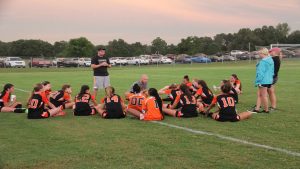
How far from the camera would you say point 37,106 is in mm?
11047

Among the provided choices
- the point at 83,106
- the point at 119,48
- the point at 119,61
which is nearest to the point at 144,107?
the point at 83,106

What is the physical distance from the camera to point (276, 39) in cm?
12069

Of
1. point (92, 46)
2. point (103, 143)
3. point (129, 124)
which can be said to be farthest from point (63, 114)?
point (92, 46)

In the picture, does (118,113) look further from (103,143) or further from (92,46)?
(92,46)

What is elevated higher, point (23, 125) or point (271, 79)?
point (271, 79)

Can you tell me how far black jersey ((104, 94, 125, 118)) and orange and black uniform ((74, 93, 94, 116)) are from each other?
0.86 meters

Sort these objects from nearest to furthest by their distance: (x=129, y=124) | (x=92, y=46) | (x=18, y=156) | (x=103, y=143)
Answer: (x=18, y=156), (x=103, y=143), (x=129, y=124), (x=92, y=46)

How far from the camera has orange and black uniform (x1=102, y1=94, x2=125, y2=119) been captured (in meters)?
10.9

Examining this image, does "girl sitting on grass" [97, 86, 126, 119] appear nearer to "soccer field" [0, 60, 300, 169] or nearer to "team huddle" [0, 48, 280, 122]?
"team huddle" [0, 48, 280, 122]

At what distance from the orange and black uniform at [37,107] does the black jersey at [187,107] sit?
365cm

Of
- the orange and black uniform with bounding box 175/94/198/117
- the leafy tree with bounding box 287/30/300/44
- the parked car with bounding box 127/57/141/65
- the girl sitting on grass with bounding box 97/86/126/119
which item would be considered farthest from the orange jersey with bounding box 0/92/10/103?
the leafy tree with bounding box 287/30/300/44

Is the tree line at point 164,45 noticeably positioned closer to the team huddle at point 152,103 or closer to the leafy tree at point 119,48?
the leafy tree at point 119,48

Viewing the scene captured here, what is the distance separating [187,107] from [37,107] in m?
3.98

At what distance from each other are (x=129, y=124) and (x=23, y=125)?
256cm
